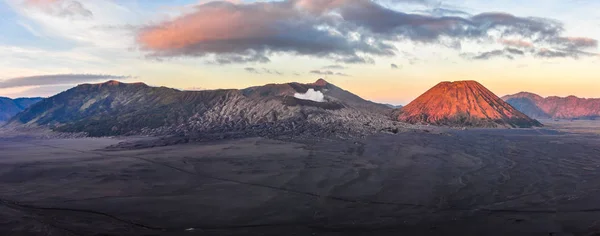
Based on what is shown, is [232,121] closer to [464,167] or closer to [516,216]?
[464,167]

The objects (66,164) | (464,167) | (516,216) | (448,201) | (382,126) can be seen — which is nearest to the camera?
(516,216)

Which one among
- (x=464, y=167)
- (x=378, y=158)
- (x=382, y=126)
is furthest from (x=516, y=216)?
(x=382, y=126)

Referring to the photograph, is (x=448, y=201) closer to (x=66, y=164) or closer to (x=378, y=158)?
(x=378, y=158)

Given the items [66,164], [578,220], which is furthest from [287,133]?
[578,220]

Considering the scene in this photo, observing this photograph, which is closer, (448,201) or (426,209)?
(426,209)

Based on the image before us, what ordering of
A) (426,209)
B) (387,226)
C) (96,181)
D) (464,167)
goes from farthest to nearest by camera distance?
(464,167) < (96,181) < (426,209) < (387,226)

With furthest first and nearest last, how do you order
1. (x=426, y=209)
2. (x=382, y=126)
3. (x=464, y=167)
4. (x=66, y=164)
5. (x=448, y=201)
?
(x=382, y=126)
(x=66, y=164)
(x=464, y=167)
(x=448, y=201)
(x=426, y=209)
